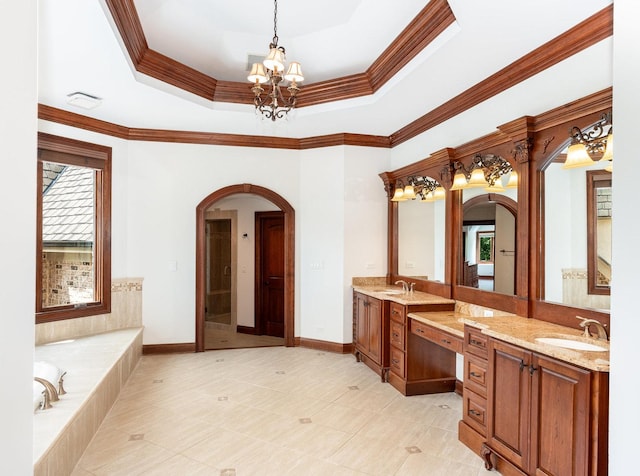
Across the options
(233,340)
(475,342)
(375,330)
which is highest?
(475,342)

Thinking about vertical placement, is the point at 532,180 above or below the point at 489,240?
above

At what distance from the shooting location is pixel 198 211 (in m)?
5.37

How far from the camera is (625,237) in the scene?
1310 millimetres

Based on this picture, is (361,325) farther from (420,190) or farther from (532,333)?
(532,333)

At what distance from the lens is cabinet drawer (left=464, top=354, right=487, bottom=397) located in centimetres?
281

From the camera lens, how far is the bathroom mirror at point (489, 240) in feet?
11.2

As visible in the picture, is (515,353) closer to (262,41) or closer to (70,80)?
(262,41)

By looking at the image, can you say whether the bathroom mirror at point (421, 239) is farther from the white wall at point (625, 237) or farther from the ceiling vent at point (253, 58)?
the white wall at point (625, 237)

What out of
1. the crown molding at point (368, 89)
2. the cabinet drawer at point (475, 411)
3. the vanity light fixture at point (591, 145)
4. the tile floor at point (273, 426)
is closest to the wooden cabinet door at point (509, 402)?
the cabinet drawer at point (475, 411)

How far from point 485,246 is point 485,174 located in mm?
667

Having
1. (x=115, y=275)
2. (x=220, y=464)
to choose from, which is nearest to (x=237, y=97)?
(x=115, y=275)

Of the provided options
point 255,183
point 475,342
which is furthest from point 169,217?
point 475,342

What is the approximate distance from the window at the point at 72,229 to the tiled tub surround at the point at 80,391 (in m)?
0.47

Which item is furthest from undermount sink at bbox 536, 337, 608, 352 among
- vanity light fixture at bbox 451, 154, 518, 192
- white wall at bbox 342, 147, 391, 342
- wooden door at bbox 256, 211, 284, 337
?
wooden door at bbox 256, 211, 284, 337
